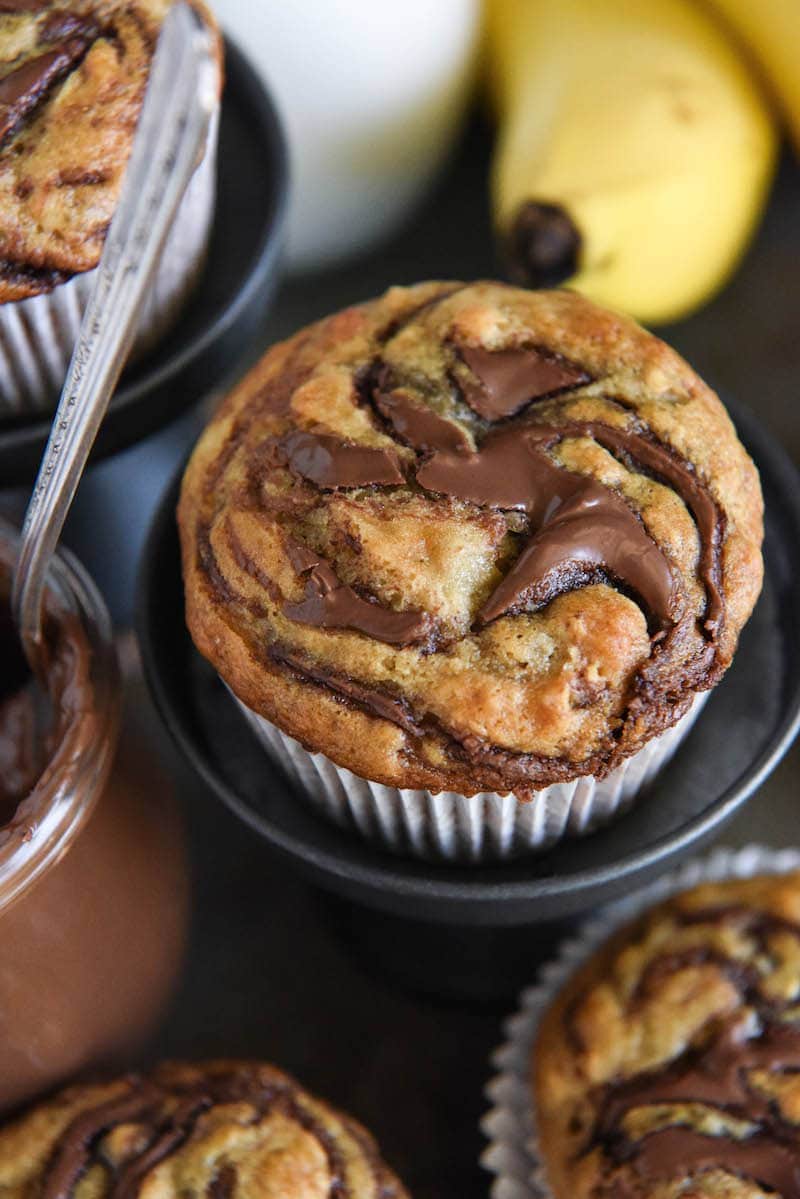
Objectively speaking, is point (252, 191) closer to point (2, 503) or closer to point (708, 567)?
point (2, 503)

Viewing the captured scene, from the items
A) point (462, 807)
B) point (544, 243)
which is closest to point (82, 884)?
point (462, 807)

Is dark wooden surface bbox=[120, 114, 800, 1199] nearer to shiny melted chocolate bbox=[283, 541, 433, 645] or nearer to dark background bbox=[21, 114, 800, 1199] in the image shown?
dark background bbox=[21, 114, 800, 1199]

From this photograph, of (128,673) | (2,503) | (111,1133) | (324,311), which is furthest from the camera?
(324,311)

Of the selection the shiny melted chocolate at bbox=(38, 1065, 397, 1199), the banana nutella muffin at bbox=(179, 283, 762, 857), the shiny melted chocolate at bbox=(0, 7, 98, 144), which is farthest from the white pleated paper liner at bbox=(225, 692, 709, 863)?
the shiny melted chocolate at bbox=(0, 7, 98, 144)

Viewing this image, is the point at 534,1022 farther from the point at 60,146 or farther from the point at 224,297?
the point at 60,146

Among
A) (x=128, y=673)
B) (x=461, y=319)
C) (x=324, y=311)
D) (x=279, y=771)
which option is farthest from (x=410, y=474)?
(x=324, y=311)

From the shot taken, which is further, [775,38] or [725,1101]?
[775,38]

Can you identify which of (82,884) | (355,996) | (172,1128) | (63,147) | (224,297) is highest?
(63,147)
